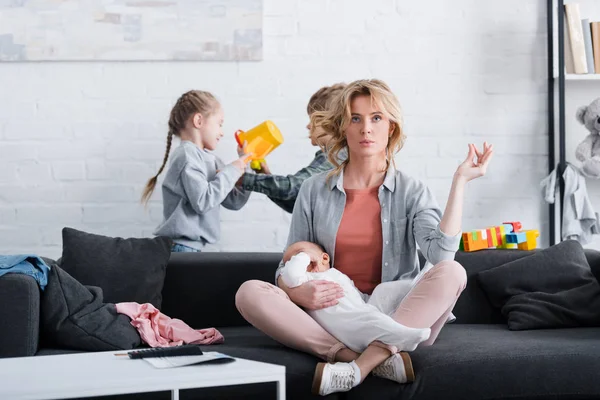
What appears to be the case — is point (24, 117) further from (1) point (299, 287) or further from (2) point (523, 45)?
(2) point (523, 45)

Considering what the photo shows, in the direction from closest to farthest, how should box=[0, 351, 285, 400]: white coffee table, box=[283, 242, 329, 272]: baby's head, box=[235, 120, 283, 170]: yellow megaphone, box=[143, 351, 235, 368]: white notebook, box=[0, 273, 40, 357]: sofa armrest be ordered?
box=[0, 351, 285, 400]: white coffee table < box=[143, 351, 235, 368]: white notebook < box=[0, 273, 40, 357]: sofa armrest < box=[283, 242, 329, 272]: baby's head < box=[235, 120, 283, 170]: yellow megaphone

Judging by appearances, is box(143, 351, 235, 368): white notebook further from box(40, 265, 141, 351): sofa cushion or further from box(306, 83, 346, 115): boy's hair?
box(306, 83, 346, 115): boy's hair

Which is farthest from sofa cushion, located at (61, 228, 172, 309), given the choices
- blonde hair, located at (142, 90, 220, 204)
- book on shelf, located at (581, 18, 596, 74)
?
book on shelf, located at (581, 18, 596, 74)

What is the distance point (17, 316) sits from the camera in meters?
2.27

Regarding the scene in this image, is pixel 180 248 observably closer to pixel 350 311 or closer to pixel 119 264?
pixel 119 264

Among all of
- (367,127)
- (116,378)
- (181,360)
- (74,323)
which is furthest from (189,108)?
(116,378)

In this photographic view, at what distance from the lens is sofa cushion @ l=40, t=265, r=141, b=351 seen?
238 cm

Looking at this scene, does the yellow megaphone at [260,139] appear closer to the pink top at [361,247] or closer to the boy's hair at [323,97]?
the boy's hair at [323,97]

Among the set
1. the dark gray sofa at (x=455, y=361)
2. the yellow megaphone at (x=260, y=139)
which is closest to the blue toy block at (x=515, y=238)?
the dark gray sofa at (x=455, y=361)

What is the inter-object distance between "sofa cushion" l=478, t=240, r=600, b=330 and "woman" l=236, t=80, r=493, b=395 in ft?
1.23

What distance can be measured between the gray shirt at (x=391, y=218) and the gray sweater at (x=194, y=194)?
462 millimetres

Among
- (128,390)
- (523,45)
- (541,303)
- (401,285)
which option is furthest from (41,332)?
(523,45)

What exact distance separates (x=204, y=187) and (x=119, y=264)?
0.47 metres

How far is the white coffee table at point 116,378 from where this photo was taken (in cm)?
164
